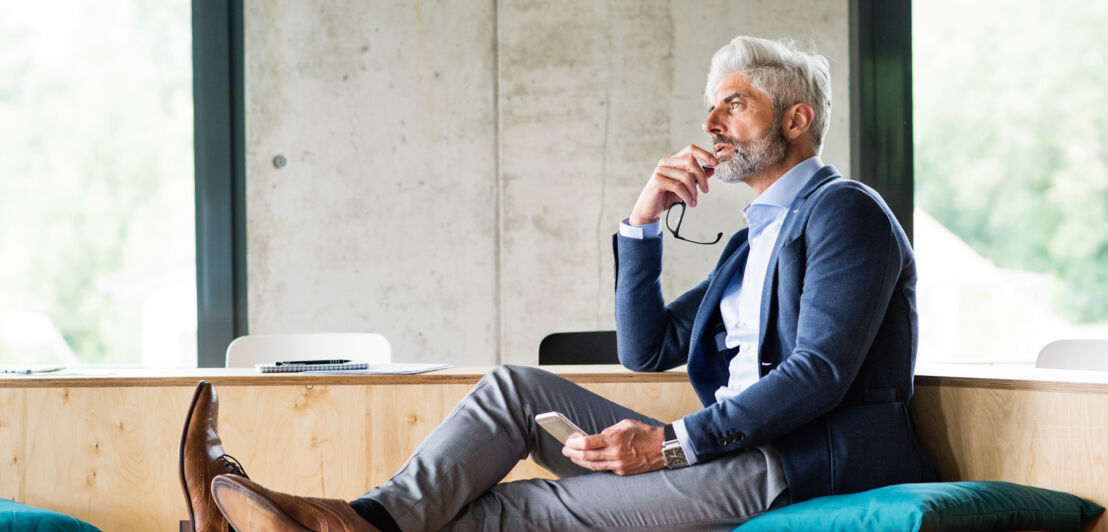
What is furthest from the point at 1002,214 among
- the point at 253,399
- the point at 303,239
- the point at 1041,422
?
the point at 253,399

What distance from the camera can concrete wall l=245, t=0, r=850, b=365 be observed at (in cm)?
448

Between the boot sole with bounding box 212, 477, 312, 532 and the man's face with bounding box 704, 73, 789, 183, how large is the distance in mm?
1228

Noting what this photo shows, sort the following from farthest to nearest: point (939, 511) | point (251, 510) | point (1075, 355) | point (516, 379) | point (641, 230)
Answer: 1. point (1075, 355)
2. point (641, 230)
3. point (516, 379)
4. point (251, 510)
5. point (939, 511)

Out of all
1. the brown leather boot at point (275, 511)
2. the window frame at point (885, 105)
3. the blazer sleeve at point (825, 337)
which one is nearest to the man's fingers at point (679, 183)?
the blazer sleeve at point (825, 337)

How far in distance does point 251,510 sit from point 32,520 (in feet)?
2.65

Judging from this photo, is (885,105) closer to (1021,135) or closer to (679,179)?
(1021,135)

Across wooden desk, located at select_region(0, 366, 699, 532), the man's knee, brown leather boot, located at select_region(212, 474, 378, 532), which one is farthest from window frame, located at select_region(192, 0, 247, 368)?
brown leather boot, located at select_region(212, 474, 378, 532)

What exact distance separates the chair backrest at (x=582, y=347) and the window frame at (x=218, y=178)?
1.97 meters

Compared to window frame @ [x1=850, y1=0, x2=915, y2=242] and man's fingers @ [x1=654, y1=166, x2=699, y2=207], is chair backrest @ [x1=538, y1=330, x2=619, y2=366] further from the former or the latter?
window frame @ [x1=850, y1=0, x2=915, y2=242]

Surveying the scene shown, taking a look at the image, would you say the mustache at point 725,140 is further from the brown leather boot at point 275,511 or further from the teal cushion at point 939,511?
the brown leather boot at point 275,511

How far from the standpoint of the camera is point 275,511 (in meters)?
1.59

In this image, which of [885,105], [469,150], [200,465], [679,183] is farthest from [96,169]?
[885,105]

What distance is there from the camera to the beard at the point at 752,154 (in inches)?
86.9

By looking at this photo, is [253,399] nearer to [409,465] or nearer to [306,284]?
[409,465]
